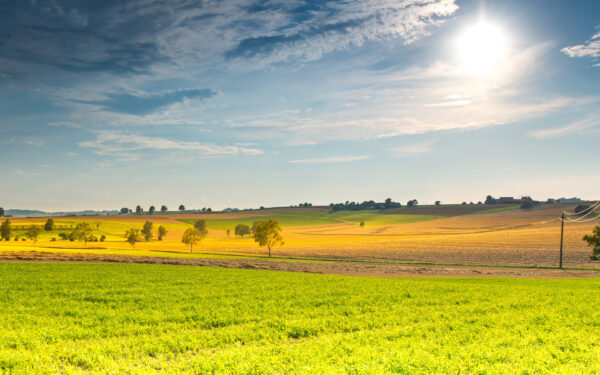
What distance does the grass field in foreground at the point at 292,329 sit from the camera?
11266 millimetres

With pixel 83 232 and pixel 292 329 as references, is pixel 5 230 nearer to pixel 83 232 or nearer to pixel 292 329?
pixel 83 232

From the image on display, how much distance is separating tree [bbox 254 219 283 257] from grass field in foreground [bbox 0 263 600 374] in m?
46.5

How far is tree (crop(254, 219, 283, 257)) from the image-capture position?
7362cm

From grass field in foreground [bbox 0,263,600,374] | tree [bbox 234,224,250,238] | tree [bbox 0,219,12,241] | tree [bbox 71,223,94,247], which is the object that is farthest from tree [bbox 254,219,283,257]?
tree [bbox 0,219,12,241]

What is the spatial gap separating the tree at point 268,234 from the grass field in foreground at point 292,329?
46452 millimetres

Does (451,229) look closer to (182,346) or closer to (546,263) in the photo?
(546,263)

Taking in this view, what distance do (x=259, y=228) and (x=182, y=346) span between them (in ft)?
201

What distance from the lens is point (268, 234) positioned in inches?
2904

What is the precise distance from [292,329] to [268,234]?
5854 centimetres

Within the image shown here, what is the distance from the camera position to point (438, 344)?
13500 mm

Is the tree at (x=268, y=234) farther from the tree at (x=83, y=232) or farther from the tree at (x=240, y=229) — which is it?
the tree at (x=240, y=229)

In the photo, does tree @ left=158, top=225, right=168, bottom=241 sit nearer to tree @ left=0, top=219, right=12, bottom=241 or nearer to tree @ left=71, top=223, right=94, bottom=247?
tree @ left=71, top=223, right=94, bottom=247

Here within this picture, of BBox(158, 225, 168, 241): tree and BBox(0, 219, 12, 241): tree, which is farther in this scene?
BBox(158, 225, 168, 241): tree

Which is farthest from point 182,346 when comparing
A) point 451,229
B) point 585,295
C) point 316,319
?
point 451,229
